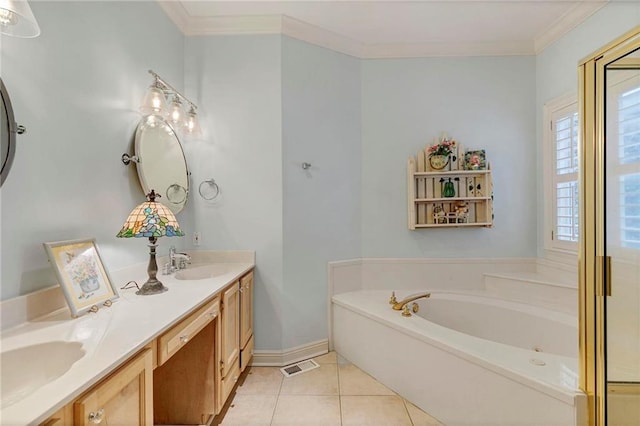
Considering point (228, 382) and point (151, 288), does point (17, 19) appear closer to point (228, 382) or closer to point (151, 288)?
point (151, 288)

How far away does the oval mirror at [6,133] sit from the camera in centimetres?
106

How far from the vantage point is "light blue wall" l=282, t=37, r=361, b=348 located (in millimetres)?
2547

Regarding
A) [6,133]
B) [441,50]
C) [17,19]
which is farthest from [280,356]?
[441,50]

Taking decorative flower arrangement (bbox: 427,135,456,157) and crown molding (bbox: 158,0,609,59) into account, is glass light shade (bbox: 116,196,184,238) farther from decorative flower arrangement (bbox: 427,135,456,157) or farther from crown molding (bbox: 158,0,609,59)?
decorative flower arrangement (bbox: 427,135,456,157)

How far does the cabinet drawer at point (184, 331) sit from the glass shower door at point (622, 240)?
A: 183cm

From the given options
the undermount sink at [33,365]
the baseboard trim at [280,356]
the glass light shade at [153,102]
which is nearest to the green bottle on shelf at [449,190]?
the baseboard trim at [280,356]

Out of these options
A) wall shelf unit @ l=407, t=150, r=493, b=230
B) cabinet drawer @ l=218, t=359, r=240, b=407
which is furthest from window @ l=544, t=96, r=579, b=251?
cabinet drawer @ l=218, t=359, r=240, b=407

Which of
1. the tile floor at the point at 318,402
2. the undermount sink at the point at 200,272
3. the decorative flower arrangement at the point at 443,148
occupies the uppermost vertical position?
the decorative flower arrangement at the point at 443,148

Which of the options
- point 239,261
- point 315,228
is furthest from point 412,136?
point 239,261

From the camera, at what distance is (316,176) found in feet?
8.80

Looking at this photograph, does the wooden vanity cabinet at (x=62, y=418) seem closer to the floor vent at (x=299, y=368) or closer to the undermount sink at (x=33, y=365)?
the undermount sink at (x=33, y=365)

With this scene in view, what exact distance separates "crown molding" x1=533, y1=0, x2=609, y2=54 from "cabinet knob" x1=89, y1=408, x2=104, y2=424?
145 inches

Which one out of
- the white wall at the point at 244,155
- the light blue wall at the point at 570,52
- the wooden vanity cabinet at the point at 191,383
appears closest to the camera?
the wooden vanity cabinet at the point at 191,383

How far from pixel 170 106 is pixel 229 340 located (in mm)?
1649
